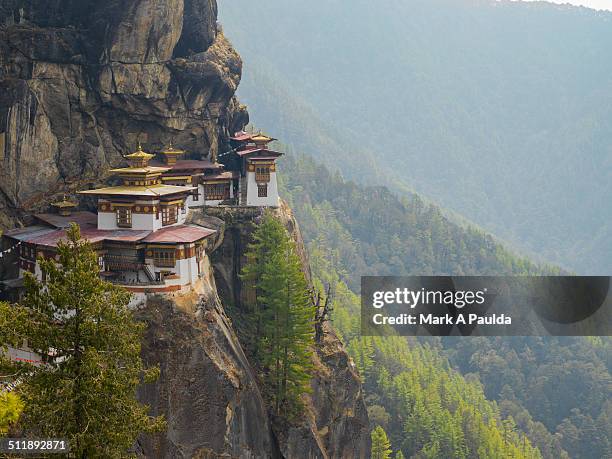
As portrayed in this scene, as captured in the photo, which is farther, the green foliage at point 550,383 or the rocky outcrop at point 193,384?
the green foliage at point 550,383

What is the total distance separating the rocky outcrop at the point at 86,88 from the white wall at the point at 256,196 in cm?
667

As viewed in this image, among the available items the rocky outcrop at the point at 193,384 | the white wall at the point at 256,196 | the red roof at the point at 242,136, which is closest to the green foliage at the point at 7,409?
the rocky outcrop at the point at 193,384

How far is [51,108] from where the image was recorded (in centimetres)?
5775

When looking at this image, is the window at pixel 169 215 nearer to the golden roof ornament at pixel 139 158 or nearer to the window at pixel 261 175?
the golden roof ornament at pixel 139 158

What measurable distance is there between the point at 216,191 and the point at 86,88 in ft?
42.3

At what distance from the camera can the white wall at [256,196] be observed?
6400 cm

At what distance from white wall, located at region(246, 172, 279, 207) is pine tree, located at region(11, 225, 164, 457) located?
34.9 metres

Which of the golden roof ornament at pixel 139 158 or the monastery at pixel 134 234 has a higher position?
the golden roof ornament at pixel 139 158

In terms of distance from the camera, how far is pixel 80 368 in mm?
27547

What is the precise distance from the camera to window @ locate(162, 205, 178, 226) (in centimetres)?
5350

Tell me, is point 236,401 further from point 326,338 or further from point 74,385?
point 74,385

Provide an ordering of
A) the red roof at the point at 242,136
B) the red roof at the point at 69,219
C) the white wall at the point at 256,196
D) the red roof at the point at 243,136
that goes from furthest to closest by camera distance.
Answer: the red roof at the point at 242,136 → the red roof at the point at 243,136 → the white wall at the point at 256,196 → the red roof at the point at 69,219

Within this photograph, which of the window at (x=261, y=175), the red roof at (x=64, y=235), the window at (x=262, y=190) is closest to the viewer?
the red roof at (x=64, y=235)

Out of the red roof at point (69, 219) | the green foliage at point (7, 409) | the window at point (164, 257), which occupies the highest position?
the red roof at point (69, 219)
